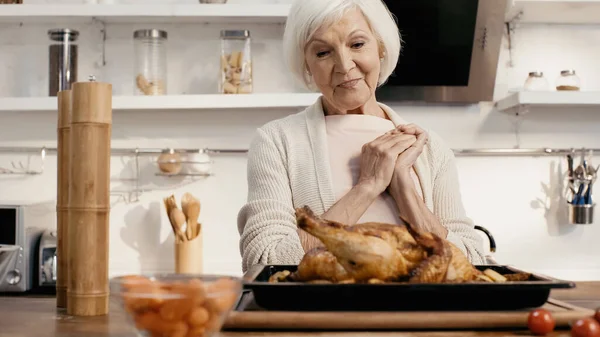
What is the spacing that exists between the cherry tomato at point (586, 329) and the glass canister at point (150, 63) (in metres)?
2.05

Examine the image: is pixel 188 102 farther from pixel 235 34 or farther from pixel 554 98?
pixel 554 98

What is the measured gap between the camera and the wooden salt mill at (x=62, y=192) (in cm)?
127

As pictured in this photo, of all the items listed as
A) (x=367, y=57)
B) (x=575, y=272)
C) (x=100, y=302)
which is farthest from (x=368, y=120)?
(x=575, y=272)

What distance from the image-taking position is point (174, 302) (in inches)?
32.5

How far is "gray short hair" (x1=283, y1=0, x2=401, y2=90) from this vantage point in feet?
5.74

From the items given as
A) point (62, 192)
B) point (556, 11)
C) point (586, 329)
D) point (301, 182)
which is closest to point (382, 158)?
point (301, 182)

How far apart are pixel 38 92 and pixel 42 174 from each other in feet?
0.99

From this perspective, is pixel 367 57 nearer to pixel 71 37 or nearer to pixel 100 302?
pixel 100 302

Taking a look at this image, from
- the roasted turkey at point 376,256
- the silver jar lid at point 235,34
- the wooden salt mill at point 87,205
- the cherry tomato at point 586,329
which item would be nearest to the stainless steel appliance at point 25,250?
the silver jar lid at point 235,34

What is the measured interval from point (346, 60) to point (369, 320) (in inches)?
34.5

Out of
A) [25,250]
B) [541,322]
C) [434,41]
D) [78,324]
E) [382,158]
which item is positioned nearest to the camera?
[541,322]

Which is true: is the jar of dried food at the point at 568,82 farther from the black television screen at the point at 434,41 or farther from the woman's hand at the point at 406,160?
the woman's hand at the point at 406,160

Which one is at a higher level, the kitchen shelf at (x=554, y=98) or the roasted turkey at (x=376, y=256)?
the kitchen shelf at (x=554, y=98)

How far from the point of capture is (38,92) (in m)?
2.93
